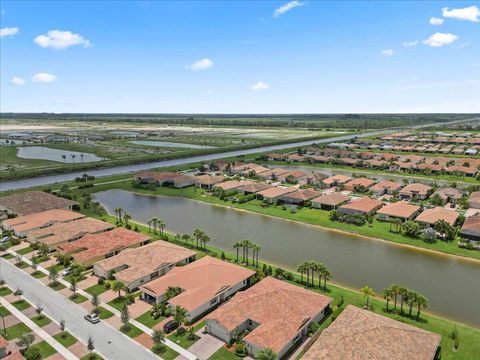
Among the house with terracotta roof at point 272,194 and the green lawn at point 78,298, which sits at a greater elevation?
the house with terracotta roof at point 272,194

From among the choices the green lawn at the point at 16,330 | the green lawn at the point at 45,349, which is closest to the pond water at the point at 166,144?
the green lawn at the point at 16,330

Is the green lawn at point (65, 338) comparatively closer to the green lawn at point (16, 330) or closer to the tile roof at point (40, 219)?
the green lawn at point (16, 330)

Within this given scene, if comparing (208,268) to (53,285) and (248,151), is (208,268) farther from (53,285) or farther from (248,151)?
(248,151)

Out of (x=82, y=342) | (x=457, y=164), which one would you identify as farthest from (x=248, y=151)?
(x=82, y=342)

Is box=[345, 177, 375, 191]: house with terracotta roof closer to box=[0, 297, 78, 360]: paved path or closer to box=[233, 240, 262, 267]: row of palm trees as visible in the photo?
box=[233, 240, 262, 267]: row of palm trees

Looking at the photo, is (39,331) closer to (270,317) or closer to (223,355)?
(223,355)

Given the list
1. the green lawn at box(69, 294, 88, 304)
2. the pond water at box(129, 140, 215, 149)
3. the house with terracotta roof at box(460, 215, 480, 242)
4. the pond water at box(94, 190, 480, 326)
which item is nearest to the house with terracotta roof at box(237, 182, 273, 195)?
the pond water at box(94, 190, 480, 326)
